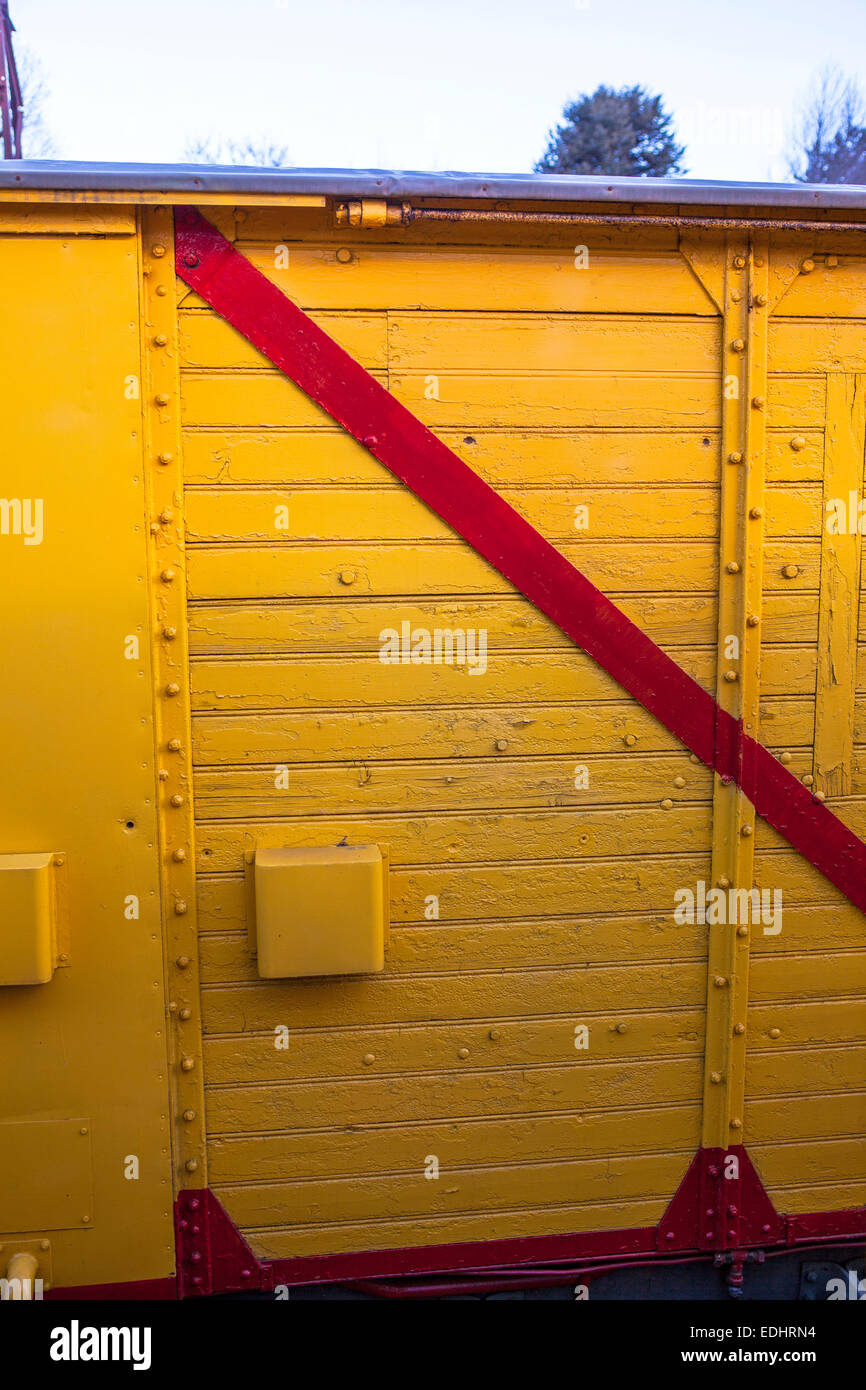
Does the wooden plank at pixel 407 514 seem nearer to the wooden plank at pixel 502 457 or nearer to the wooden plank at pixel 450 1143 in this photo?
the wooden plank at pixel 502 457

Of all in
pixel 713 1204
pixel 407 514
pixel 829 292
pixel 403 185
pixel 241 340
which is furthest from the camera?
pixel 713 1204

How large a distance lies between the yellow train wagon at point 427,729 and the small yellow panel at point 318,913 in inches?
0.6

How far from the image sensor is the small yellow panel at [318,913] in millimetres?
2635

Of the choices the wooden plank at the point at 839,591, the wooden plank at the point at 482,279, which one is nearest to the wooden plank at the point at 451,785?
the wooden plank at the point at 839,591

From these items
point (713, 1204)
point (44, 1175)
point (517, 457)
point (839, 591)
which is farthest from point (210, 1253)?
point (839, 591)

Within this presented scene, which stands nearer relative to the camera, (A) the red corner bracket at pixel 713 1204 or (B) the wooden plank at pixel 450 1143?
(B) the wooden plank at pixel 450 1143

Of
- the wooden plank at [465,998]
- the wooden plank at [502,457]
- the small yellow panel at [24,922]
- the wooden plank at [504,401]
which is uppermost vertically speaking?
the wooden plank at [504,401]

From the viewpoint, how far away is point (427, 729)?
2764 millimetres

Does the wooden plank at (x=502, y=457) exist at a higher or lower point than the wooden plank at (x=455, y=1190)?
higher

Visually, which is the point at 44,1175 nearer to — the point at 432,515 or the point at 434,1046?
the point at 434,1046

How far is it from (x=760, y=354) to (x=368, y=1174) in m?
2.78

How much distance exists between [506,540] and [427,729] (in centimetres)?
61

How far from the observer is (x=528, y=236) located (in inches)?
106
